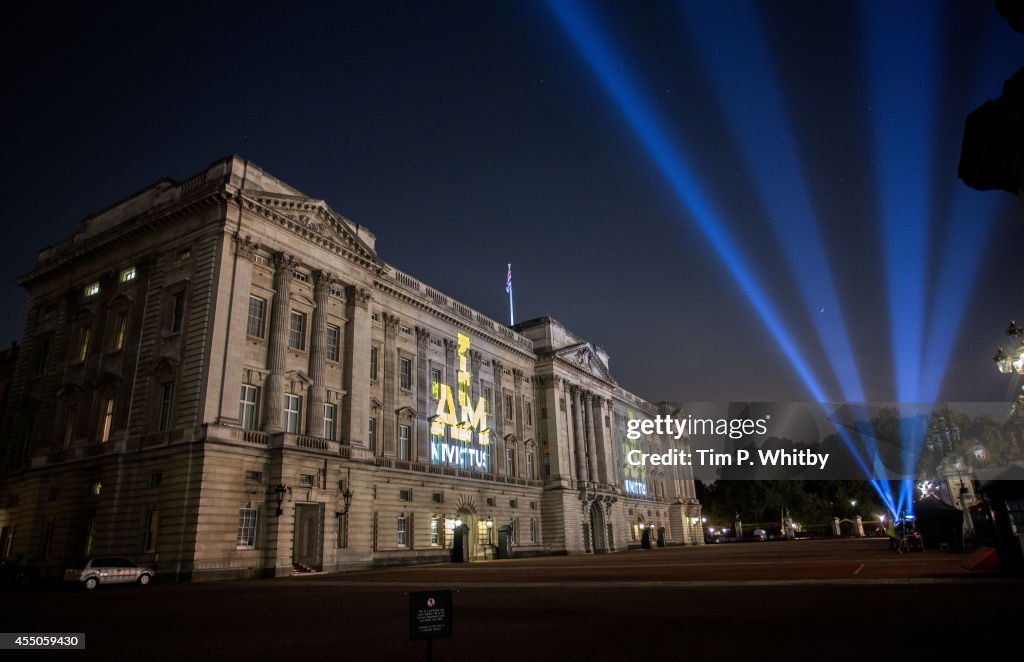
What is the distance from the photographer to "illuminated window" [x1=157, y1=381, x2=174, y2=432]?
33.2m

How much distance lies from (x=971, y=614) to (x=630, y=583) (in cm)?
1056

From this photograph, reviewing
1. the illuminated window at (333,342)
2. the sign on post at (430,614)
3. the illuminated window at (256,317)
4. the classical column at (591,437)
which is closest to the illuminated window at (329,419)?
the illuminated window at (333,342)

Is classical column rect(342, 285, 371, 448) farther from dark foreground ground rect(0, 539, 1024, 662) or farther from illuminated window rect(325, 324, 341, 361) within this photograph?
dark foreground ground rect(0, 539, 1024, 662)

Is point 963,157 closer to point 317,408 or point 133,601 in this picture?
point 133,601

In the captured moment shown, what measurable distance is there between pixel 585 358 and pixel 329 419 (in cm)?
4011

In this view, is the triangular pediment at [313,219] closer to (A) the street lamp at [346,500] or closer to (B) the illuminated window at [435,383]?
(B) the illuminated window at [435,383]

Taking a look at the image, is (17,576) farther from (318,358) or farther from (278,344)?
(318,358)

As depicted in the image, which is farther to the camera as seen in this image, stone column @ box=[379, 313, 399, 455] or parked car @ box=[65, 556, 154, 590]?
stone column @ box=[379, 313, 399, 455]

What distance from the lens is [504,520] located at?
55.2 metres

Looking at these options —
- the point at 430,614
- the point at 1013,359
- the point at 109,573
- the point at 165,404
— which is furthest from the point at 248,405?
the point at 1013,359

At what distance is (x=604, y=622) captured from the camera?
1120 cm

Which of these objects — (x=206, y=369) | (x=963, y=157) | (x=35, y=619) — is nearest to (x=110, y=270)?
(x=206, y=369)

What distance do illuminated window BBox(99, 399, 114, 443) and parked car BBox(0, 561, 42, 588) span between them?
7947mm

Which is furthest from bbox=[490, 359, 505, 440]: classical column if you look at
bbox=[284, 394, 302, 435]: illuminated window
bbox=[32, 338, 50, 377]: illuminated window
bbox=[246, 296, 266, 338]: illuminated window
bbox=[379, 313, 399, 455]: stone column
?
bbox=[32, 338, 50, 377]: illuminated window
